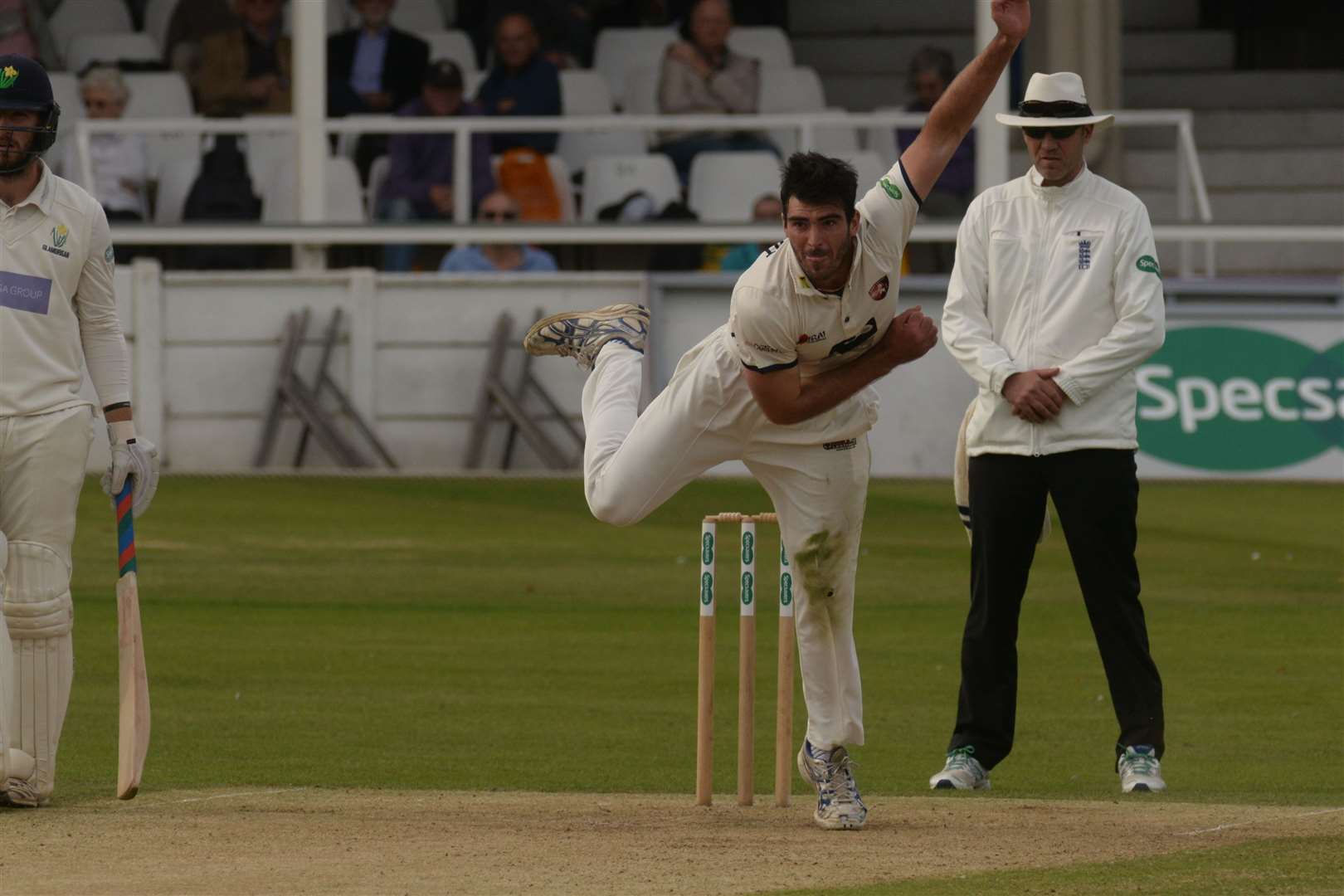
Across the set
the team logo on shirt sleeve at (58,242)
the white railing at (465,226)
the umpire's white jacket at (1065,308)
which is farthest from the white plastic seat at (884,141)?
the team logo on shirt sleeve at (58,242)

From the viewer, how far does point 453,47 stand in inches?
773

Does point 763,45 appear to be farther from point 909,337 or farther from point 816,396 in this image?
point 909,337

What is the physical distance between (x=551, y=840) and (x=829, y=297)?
5.19ft

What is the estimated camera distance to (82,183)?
16.8m

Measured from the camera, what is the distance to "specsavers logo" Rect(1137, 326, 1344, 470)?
15.7m

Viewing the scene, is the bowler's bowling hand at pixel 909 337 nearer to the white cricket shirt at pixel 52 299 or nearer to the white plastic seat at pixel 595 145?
the white cricket shirt at pixel 52 299

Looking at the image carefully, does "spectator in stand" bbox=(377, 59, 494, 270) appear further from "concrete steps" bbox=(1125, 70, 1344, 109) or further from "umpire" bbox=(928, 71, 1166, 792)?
"umpire" bbox=(928, 71, 1166, 792)

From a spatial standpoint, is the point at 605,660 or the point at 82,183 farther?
the point at 82,183

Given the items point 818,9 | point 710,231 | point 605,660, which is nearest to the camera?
point 605,660

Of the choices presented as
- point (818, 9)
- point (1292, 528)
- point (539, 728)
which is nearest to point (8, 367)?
point (539, 728)

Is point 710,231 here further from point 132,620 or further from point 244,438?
point 132,620

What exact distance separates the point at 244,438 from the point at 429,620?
5.59m

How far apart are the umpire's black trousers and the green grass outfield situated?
10.5 inches

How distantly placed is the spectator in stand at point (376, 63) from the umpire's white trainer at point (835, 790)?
41.2 ft
